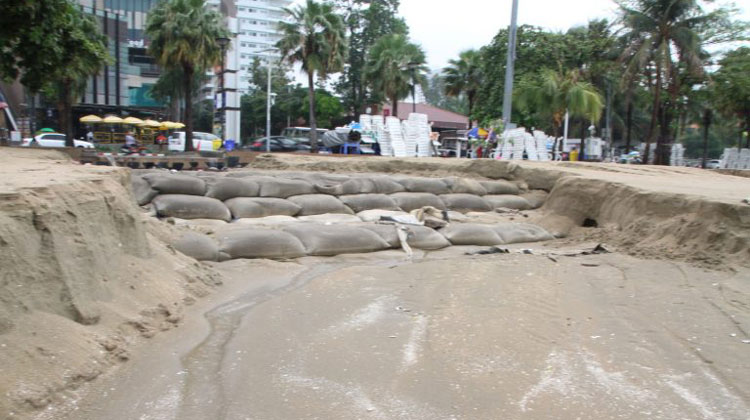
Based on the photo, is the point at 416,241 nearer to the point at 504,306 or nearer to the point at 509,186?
the point at 504,306

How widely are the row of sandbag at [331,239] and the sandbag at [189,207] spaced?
5.10 feet

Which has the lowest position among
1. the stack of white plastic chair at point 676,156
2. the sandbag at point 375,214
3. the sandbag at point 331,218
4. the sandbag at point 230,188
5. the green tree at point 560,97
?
the sandbag at point 331,218

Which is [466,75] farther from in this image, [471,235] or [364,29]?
[471,235]

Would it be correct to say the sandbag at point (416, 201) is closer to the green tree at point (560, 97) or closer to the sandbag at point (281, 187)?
the sandbag at point (281, 187)

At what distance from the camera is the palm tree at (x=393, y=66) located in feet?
101

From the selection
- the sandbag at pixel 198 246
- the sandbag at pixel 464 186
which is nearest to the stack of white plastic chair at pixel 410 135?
the sandbag at pixel 464 186

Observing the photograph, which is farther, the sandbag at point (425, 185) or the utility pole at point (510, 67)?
the utility pole at point (510, 67)

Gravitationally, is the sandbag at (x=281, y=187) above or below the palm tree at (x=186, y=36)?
below

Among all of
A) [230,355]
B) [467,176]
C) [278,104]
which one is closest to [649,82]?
[467,176]

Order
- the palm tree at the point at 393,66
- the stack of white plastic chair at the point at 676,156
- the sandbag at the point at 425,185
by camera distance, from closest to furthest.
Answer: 1. the sandbag at the point at 425,185
2. the stack of white plastic chair at the point at 676,156
3. the palm tree at the point at 393,66

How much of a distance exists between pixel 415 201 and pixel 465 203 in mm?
1116

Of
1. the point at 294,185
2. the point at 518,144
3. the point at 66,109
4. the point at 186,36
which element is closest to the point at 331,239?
the point at 294,185

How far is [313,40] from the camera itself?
25.5 metres

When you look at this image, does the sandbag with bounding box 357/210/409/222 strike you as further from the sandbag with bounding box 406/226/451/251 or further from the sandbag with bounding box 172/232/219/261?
the sandbag with bounding box 172/232/219/261
